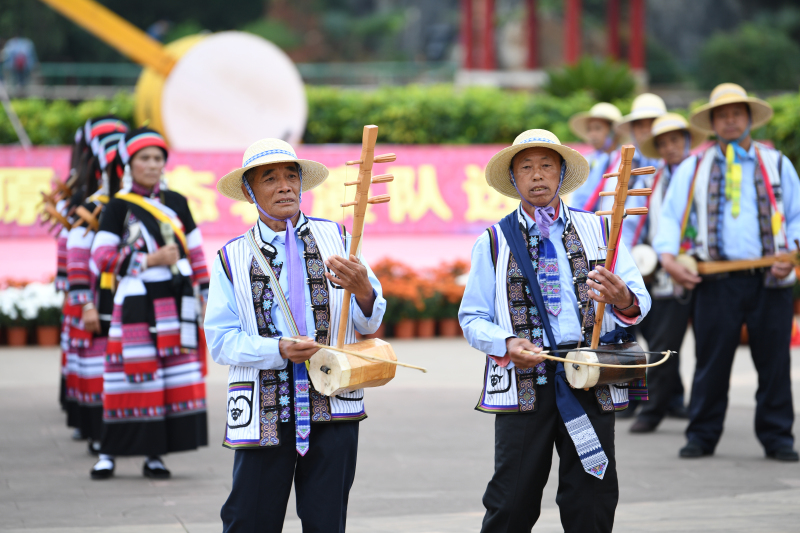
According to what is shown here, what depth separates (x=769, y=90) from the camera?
3023 cm

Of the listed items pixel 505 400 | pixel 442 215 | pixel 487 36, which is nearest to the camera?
pixel 505 400

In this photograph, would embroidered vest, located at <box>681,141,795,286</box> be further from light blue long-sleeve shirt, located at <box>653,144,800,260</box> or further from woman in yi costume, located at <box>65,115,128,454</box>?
woman in yi costume, located at <box>65,115,128,454</box>

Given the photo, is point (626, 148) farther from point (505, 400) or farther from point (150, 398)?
point (150, 398)

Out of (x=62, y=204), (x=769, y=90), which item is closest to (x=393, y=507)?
(x=62, y=204)

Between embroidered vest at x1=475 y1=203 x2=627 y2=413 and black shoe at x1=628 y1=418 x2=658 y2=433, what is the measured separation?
3462 mm

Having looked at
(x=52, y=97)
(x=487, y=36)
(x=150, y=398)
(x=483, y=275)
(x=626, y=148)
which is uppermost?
(x=487, y=36)

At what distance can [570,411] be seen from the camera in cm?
391

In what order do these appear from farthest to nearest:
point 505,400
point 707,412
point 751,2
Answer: point 751,2, point 707,412, point 505,400

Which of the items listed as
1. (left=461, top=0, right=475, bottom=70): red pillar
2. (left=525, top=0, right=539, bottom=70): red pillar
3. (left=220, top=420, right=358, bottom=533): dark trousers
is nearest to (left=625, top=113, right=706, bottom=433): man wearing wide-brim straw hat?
(left=220, top=420, right=358, bottom=533): dark trousers

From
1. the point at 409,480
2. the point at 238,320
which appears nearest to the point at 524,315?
the point at 238,320

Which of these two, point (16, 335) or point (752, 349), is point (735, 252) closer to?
point (752, 349)

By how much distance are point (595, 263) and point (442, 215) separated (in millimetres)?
12734

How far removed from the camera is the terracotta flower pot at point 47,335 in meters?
10.9

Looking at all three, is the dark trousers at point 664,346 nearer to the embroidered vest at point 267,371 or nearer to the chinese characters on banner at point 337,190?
the embroidered vest at point 267,371
